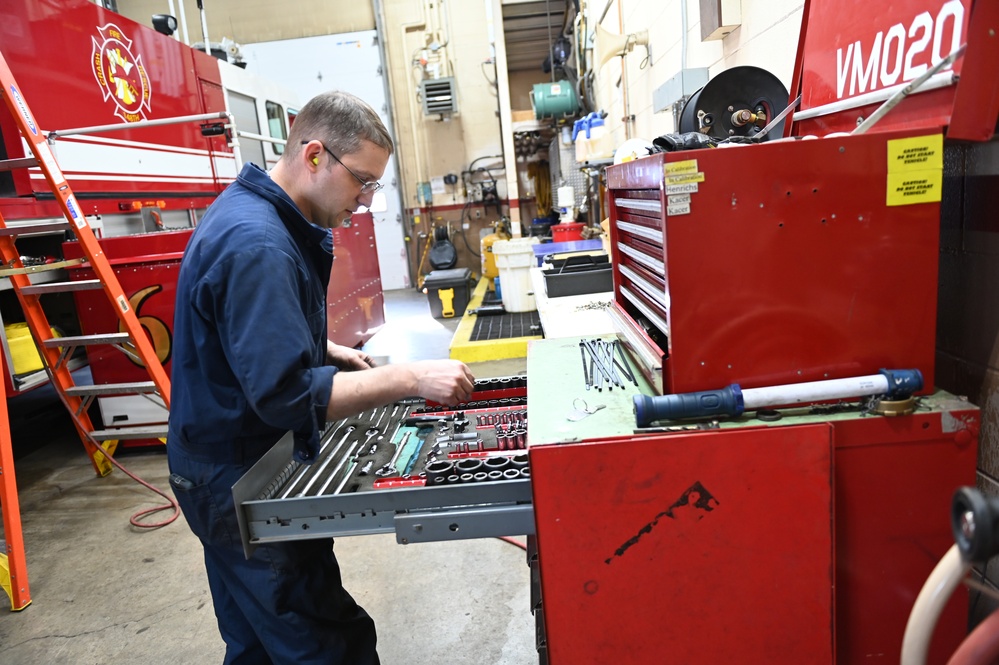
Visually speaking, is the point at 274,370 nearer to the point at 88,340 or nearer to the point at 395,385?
the point at 395,385

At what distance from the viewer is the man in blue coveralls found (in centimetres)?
104

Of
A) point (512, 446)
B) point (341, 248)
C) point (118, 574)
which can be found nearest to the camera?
point (512, 446)

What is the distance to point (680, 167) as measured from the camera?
869mm

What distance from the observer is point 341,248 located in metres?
4.42

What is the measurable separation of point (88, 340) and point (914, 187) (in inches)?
118

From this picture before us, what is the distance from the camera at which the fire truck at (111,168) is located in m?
2.99

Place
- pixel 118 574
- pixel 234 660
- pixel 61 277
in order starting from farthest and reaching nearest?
pixel 61 277 < pixel 118 574 < pixel 234 660

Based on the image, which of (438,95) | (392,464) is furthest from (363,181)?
(438,95)

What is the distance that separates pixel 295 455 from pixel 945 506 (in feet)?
3.55

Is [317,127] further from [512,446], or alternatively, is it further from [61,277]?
[61,277]

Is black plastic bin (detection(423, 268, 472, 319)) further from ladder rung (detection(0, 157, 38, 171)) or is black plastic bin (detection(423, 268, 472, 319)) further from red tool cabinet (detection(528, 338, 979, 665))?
red tool cabinet (detection(528, 338, 979, 665))

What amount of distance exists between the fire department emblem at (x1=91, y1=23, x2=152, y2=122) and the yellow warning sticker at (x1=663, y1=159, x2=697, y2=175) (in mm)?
3803

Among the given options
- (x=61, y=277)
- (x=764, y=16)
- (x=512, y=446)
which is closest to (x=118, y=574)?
(x=61, y=277)

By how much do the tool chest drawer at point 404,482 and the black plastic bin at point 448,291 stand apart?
4209 millimetres
